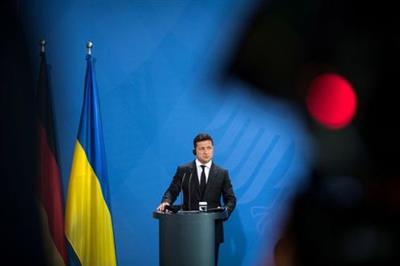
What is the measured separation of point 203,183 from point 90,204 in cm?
106

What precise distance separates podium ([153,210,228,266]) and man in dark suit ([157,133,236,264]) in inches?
20.8

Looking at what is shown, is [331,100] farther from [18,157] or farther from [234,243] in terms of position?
[18,157]

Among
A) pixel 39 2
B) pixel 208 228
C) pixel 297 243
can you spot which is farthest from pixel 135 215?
pixel 297 243

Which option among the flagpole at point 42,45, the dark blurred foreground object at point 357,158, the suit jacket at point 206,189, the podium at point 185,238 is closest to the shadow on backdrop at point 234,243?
the suit jacket at point 206,189

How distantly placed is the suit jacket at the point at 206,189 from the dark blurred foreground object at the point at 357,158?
9.46ft

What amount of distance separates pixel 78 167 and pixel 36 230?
0.85 m

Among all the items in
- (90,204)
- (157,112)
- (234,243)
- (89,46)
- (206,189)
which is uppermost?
(89,46)

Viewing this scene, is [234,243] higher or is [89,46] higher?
[89,46]

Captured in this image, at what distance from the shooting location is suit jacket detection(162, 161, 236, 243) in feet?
13.7

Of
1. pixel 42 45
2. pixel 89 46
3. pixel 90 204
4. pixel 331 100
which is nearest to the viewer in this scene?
pixel 331 100

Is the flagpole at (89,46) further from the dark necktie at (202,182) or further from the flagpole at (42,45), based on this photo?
the dark necktie at (202,182)

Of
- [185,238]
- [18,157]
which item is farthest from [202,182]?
[18,157]

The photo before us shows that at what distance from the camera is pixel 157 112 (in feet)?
16.8

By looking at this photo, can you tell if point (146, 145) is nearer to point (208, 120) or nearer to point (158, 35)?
point (208, 120)
